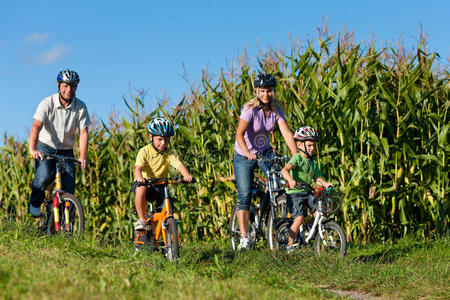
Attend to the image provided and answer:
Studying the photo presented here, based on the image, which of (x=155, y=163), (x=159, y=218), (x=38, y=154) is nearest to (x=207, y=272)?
(x=159, y=218)

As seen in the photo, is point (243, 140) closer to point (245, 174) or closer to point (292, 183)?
point (245, 174)

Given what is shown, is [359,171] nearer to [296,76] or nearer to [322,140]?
[322,140]

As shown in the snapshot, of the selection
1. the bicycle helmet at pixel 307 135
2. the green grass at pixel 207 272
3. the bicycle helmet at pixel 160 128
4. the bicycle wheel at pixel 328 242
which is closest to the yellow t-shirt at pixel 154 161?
the bicycle helmet at pixel 160 128

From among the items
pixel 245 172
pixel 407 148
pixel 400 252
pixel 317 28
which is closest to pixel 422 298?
pixel 400 252

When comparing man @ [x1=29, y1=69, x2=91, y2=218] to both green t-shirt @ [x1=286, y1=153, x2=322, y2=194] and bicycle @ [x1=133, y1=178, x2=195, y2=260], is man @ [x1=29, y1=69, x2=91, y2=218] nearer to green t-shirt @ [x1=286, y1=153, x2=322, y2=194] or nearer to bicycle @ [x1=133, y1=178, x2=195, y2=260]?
bicycle @ [x1=133, y1=178, x2=195, y2=260]

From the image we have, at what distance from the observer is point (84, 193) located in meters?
10.9

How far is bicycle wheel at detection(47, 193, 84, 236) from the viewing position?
21.8 feet

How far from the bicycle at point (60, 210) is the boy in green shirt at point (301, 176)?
2.55 metres

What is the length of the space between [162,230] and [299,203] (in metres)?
1.63

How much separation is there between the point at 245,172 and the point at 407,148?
8.84 ft

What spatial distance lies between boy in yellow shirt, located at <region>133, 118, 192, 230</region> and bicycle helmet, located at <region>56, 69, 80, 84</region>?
3.94 feet

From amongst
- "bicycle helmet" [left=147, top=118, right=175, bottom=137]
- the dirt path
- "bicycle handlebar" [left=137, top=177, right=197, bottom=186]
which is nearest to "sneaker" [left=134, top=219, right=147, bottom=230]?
"bicycle handlebar" [left=137, top=177, right=197, bottom=186]

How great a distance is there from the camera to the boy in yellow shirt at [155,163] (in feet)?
20.1

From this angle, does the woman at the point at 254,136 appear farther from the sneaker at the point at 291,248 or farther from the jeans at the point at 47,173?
the jeans at the point at 47,173
